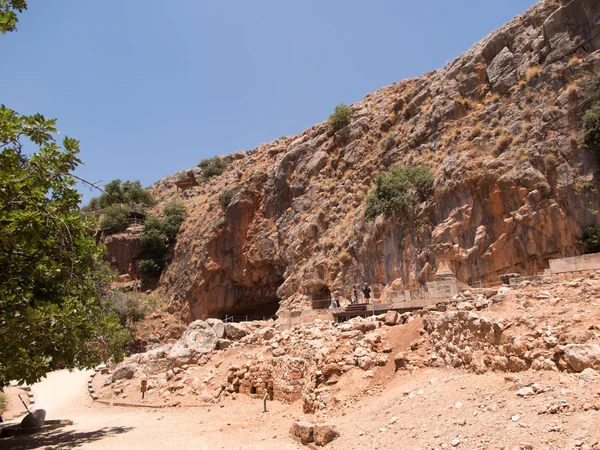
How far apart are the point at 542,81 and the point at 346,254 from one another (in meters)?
13.8

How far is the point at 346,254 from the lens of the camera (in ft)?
95.0

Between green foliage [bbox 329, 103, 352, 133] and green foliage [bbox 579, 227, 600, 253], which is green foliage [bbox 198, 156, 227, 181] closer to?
green foliage [bbox 329, 103, 352, 133]

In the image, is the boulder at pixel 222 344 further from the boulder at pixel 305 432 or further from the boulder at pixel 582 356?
the boulder at pixel 582 356

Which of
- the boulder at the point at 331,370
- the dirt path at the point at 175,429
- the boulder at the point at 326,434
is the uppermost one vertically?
the boulder at the point at 331,370

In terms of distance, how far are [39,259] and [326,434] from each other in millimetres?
7110

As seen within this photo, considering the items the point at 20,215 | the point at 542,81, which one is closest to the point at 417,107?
the point at 542,81

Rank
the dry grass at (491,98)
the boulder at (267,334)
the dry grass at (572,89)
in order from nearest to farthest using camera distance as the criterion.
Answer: the boulder at (267,334) → the dry grass at (572,89) → the dry grass at (491,98)

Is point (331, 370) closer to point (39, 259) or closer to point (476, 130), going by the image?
point (39, 259)

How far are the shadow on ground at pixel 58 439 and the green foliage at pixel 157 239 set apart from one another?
3419 centimetres

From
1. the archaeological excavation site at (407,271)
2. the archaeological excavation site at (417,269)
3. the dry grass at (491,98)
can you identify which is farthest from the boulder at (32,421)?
the dry grass at (491,98)

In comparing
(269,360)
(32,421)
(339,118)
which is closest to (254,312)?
(339,118)

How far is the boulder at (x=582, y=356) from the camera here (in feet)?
22.7

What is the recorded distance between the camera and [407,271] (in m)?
24.7

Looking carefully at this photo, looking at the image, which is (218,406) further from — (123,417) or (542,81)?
(542,81)
